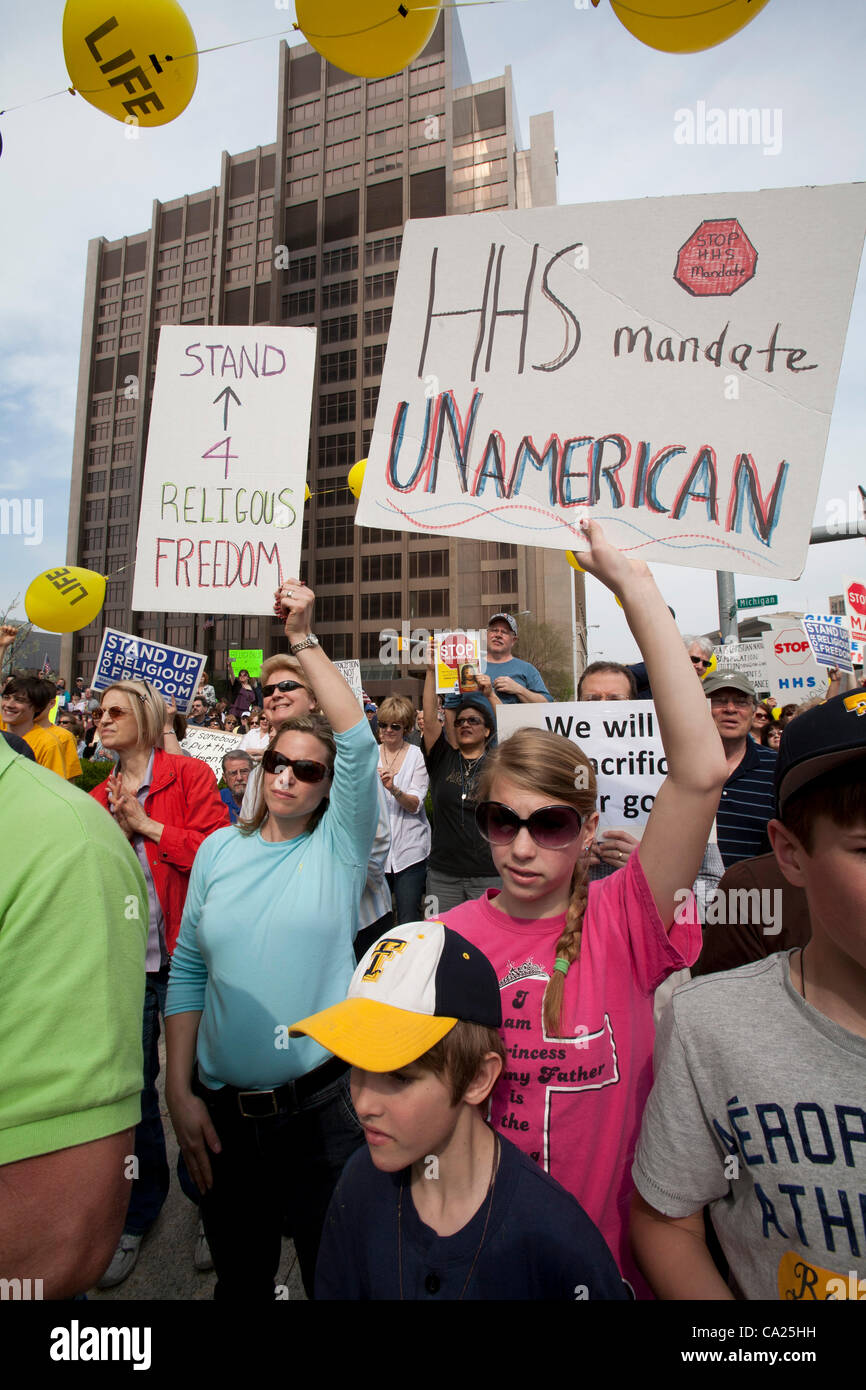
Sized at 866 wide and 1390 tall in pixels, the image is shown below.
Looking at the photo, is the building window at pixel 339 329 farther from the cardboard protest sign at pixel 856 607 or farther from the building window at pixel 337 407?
the cardboard protest sign at pixel 856 607

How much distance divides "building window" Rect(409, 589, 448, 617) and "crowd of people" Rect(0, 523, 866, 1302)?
179ft

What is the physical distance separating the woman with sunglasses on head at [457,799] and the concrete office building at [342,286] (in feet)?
165

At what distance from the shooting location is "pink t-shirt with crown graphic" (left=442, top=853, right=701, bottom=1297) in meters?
1.53

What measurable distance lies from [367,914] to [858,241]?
9.32 feet

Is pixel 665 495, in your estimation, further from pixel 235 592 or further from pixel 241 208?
pixel 241 208

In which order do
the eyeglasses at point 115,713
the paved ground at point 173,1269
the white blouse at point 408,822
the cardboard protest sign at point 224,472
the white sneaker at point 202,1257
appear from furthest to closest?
the white blouse at point 408,822 < the eyeglasses at point 115,713 < the cardboard protest sign at point 224,472 < the white sneaker at point 202,1257 < the paved ground at point 173,1269

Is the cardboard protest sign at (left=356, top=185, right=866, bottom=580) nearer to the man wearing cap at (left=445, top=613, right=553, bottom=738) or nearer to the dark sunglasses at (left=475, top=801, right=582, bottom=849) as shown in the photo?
the dark sunglasses at (left=475, top=801, right=582, bottom=849)

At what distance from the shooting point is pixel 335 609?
5962 cm

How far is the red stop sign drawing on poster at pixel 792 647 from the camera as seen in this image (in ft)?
28.9

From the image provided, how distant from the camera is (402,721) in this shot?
5.47 m

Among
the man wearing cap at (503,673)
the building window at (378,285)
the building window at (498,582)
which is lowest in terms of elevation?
the man wearing cap at (503,673)

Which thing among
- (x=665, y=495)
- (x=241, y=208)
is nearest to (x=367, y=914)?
(x=665, y=495)

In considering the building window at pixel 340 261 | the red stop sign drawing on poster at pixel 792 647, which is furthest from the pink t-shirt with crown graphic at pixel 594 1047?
the building window at pixel 340 261

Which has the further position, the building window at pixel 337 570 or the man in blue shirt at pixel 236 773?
the building window at pixel 337 570
